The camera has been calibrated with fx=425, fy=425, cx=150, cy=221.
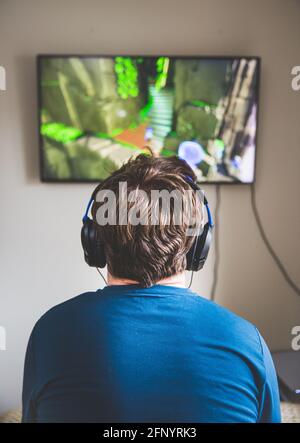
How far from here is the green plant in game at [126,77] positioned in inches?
63.6

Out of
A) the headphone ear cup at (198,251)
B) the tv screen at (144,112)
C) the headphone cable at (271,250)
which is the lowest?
the headphone cable at (271,250)

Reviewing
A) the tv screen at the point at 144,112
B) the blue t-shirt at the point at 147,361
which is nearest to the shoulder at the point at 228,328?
the blue t-shirt at the point at 147,361

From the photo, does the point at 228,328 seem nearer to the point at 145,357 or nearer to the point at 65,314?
the point at 145,357

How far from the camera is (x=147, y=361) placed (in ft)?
2.25

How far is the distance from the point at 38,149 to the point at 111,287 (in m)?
1.08

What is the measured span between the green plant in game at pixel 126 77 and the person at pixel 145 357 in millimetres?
923

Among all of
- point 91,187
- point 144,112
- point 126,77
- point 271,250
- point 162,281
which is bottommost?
point 271,250

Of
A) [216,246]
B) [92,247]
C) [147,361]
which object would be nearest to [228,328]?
Result: [147,361]

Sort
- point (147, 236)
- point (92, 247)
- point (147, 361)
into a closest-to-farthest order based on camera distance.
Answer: point (147, 361) → point (147, 236) → point (92, 247)

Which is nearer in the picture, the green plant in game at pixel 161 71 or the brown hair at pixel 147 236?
the brown hair at pixel 147 236

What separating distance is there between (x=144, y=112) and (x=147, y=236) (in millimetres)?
965

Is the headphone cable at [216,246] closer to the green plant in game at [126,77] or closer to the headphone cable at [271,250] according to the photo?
the headphone cable at [271,250]

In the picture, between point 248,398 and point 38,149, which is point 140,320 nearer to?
point 248,398

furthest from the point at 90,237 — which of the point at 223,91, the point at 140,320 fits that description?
the point at 223,91
